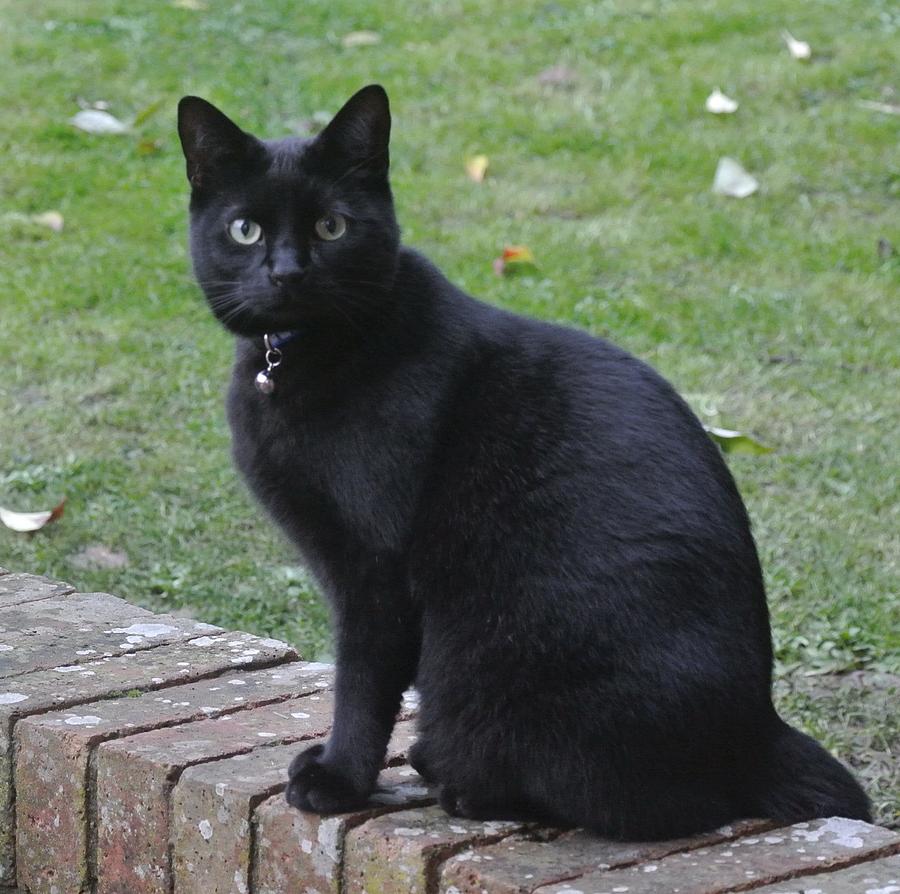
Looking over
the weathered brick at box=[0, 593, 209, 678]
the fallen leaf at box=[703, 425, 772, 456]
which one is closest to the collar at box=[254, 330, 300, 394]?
the weathered brick at box=[0, 593, 209, 678]

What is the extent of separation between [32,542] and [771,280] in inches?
104

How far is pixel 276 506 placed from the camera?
7.46ft

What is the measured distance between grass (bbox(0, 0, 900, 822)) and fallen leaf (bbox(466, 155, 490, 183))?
53 mm

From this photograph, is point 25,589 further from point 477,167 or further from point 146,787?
point 477,167

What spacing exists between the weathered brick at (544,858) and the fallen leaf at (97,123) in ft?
15.2

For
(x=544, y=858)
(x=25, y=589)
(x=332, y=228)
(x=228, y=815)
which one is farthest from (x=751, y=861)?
(x=25, y=589)

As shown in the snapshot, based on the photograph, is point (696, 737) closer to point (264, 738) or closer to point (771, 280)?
point (264, 738)

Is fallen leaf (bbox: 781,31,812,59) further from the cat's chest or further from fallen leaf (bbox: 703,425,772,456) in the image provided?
the cat's chest

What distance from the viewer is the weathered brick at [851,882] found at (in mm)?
1844

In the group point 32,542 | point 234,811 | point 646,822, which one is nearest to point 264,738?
point 234,811

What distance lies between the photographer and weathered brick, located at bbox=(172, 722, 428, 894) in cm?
212

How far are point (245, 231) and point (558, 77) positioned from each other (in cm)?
445

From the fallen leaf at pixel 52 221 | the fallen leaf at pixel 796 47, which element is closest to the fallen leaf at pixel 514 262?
the fallen leaf at pixel 52 221

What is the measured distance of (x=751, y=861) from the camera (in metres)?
1.94
